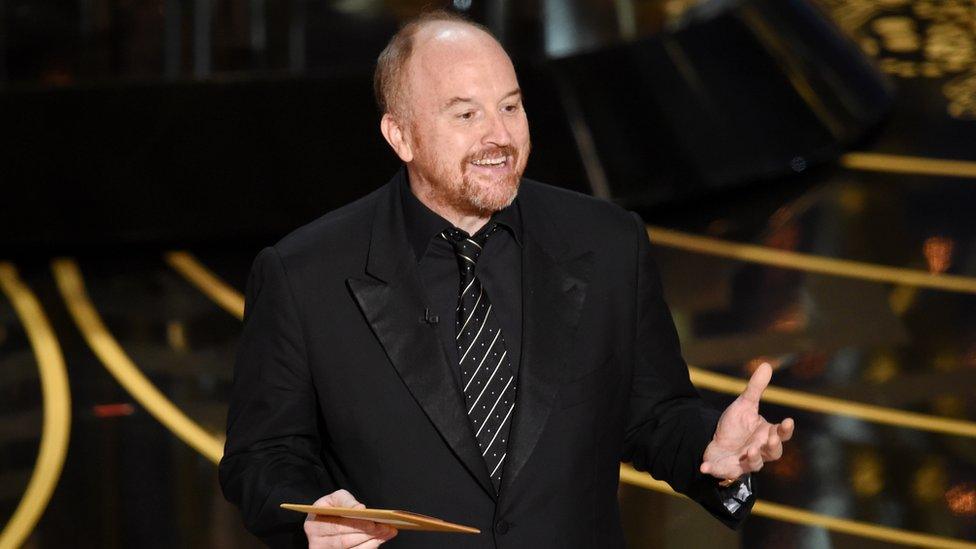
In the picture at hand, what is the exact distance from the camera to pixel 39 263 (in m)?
7.70

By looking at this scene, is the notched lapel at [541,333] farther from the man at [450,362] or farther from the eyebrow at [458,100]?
the eyebrow at [458,100]

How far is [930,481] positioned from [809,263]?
2.05 meters

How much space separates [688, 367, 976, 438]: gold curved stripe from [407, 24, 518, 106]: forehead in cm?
374

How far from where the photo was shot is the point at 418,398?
2.62 meters

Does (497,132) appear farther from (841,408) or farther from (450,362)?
(841,408)

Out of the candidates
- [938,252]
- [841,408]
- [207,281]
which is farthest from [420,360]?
[938,252]

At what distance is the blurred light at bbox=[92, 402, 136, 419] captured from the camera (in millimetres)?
6219

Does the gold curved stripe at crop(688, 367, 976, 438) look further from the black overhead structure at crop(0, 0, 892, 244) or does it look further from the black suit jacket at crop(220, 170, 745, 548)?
the black suit jacket at crop(220, 170, 745, 548)

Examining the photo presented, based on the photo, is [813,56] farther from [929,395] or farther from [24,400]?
[24,400]

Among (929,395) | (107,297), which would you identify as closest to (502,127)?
(929,395)

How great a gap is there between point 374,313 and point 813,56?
6.83 meters

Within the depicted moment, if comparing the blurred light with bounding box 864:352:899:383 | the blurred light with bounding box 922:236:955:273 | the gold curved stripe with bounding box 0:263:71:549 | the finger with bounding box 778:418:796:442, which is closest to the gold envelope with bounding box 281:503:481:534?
the finger with bounding box 778:418:796:442

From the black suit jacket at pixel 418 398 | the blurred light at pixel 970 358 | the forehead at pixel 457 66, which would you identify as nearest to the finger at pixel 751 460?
the black suit jacket at pixel 418 398

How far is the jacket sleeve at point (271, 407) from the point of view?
8.66ft
